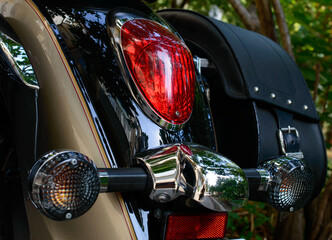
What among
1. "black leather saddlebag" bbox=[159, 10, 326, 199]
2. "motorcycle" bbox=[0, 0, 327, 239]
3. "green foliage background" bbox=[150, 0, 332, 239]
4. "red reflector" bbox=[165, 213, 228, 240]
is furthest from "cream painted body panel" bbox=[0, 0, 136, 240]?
"green foliage background" bbox=[150, 0, 332, 239]

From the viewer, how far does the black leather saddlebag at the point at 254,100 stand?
150cm

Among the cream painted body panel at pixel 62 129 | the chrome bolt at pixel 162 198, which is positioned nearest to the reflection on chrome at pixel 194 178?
the chrome bolt at pixel 162 198

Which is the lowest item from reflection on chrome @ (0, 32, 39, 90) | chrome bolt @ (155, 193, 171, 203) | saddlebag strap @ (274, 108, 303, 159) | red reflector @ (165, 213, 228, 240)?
red reflector @ (165, 213, 228, 240)

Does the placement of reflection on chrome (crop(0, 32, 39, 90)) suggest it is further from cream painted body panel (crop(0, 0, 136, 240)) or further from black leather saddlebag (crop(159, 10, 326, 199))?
black leather saddlebag (crop(159, 10, 326, 199))

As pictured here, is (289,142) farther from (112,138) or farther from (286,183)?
(112,138)

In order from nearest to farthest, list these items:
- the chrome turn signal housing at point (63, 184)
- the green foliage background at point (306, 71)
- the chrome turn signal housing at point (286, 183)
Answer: the chrome turn signal housing at point (63, 184) → the chrome turn signal housing at point (286, 183) → the green foliage background at point (306, 71)

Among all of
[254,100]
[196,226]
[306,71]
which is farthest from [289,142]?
[306,71]

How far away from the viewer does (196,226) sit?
114 centimetres

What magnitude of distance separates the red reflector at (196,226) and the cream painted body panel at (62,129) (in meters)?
0.10

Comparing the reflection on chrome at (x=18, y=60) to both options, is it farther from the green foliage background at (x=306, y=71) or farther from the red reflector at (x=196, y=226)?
the green foliage background at (x=306, y=71)

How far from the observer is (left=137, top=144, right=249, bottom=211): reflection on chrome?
102cm

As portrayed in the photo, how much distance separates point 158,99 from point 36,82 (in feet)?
1.07

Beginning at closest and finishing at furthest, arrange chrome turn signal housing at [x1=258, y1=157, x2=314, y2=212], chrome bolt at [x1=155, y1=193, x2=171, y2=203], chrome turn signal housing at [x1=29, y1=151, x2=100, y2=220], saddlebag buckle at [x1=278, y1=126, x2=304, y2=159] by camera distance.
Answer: chrome turn signal housing at [x1=29, y1=151, x2=100, y2=220], chrome bolt at [x1=155, y1=193, x2=171, y2=203], chrome turn signal housing at [x1=258, y1=157, x2=314, y2=212], saddlebag buckle at [x1=278, y1=126, x2=304, y2=159]

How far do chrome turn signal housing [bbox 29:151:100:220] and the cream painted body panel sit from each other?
0.14 metres
